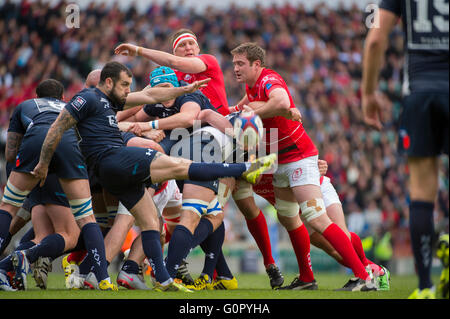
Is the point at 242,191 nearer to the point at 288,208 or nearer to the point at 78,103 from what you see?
the point at 288,208

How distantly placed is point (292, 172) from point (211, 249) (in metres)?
1.22

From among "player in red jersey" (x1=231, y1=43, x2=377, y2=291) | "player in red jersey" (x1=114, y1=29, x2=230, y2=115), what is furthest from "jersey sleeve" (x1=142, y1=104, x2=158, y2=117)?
"player in red jersey" (x1=231, y1=43, x2=377, y2=291)

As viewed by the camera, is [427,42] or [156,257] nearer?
[427,42]

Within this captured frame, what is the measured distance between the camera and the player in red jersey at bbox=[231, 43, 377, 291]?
6160 millimetres

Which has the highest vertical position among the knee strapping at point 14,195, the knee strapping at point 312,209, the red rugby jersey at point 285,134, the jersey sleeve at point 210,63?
the jersey sleeve at point 210,63

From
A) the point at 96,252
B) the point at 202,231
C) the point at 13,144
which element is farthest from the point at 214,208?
the point at 13,144

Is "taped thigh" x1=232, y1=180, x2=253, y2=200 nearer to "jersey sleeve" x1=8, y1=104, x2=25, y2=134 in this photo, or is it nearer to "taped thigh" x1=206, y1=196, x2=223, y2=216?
"taped thigh" x1=206, y1=196, x2=223, y2=216

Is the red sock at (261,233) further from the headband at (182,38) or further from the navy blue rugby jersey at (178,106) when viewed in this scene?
A: the headband at (182,38)

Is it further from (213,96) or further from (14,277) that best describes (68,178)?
(213,96)

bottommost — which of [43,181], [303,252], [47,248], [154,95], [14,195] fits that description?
[303,252]

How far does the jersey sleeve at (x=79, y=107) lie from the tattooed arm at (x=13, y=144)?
1.35m

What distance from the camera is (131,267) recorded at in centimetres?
641

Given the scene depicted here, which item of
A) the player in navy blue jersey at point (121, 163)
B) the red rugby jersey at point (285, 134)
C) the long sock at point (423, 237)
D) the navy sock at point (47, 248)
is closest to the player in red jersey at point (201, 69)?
the red rugby jersey at point (285, 134)

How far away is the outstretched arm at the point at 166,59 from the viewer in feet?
20.4
